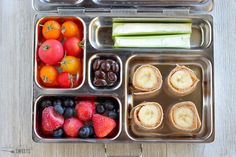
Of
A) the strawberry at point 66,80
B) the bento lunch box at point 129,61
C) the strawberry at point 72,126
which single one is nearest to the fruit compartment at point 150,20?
the bento lunch box at point 129,61

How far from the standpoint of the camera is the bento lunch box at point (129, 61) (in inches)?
44.3

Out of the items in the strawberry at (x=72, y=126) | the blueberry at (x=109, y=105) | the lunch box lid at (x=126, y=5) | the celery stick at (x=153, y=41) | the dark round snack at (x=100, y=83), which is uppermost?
the lunch box lid at (x=126, y=5)

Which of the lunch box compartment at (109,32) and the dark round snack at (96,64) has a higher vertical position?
the lunch box compartment at (109,32)

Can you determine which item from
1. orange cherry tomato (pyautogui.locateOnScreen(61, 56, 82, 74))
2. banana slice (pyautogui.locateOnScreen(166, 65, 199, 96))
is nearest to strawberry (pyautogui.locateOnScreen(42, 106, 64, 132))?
orange cherry tomato (pyautogui.locateOnScreen(61, 56, 82, 74))

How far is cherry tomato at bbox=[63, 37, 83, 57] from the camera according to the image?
1.16 meters

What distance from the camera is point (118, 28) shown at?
118cm

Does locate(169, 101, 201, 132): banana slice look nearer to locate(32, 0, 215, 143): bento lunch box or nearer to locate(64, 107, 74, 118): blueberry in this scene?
locate(32, 0, 215, 143): bento lunch box

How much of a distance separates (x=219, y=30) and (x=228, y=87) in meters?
0.17

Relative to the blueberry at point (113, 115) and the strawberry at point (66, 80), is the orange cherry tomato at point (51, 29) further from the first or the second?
the blueberry at point (113, 115)

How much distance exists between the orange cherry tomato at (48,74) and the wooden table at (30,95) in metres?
0.10

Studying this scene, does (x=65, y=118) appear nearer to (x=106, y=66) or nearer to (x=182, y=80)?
(x=106, y=66)

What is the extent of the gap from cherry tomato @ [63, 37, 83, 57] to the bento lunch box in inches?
0.8

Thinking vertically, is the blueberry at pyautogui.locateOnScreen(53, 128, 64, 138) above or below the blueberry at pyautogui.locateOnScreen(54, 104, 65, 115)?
below

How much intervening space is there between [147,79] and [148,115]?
0.33ft
